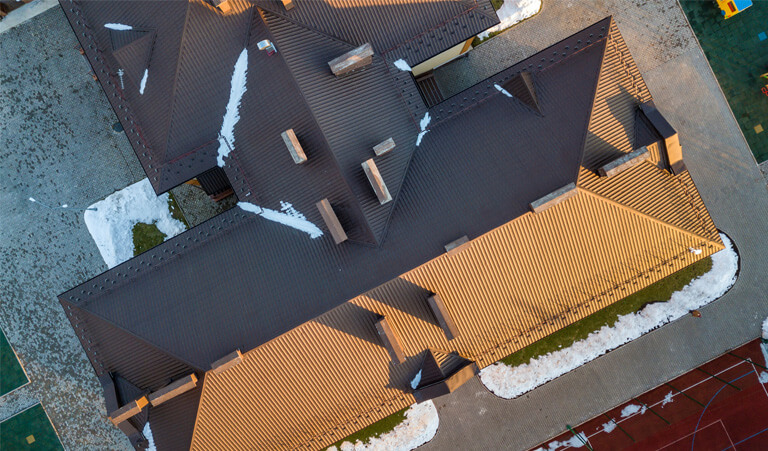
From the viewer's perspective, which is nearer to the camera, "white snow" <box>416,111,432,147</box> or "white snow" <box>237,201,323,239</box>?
"white snow" <box>237,201,323,239</box>

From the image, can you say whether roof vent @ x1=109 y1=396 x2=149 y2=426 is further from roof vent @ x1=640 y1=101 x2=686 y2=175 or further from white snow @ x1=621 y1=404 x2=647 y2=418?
white snow @ x1=621 y1=404 x2=647 y2=418

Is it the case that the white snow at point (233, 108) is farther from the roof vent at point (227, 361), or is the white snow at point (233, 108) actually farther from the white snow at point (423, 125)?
the roof vent at point (227, 361)

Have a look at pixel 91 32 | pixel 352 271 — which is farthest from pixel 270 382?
pixel 91 32

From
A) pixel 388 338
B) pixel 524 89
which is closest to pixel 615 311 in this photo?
pixel 524 89

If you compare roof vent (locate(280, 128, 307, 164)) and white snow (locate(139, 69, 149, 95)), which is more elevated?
white snow (locate(139, 69, 149, 95))

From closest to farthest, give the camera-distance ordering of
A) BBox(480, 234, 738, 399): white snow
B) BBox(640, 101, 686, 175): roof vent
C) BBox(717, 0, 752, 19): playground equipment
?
BBox(640, 101, 686, 175): roof vent, BBox(717, 0, 752, 19): playground equipment, BBox(480, 234, 738, 399): white snow

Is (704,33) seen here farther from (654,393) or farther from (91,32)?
(91,32)

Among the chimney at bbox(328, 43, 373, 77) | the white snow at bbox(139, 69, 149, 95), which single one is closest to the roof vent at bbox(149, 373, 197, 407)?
the white snow at bbox(139, 69, 149, 95)
